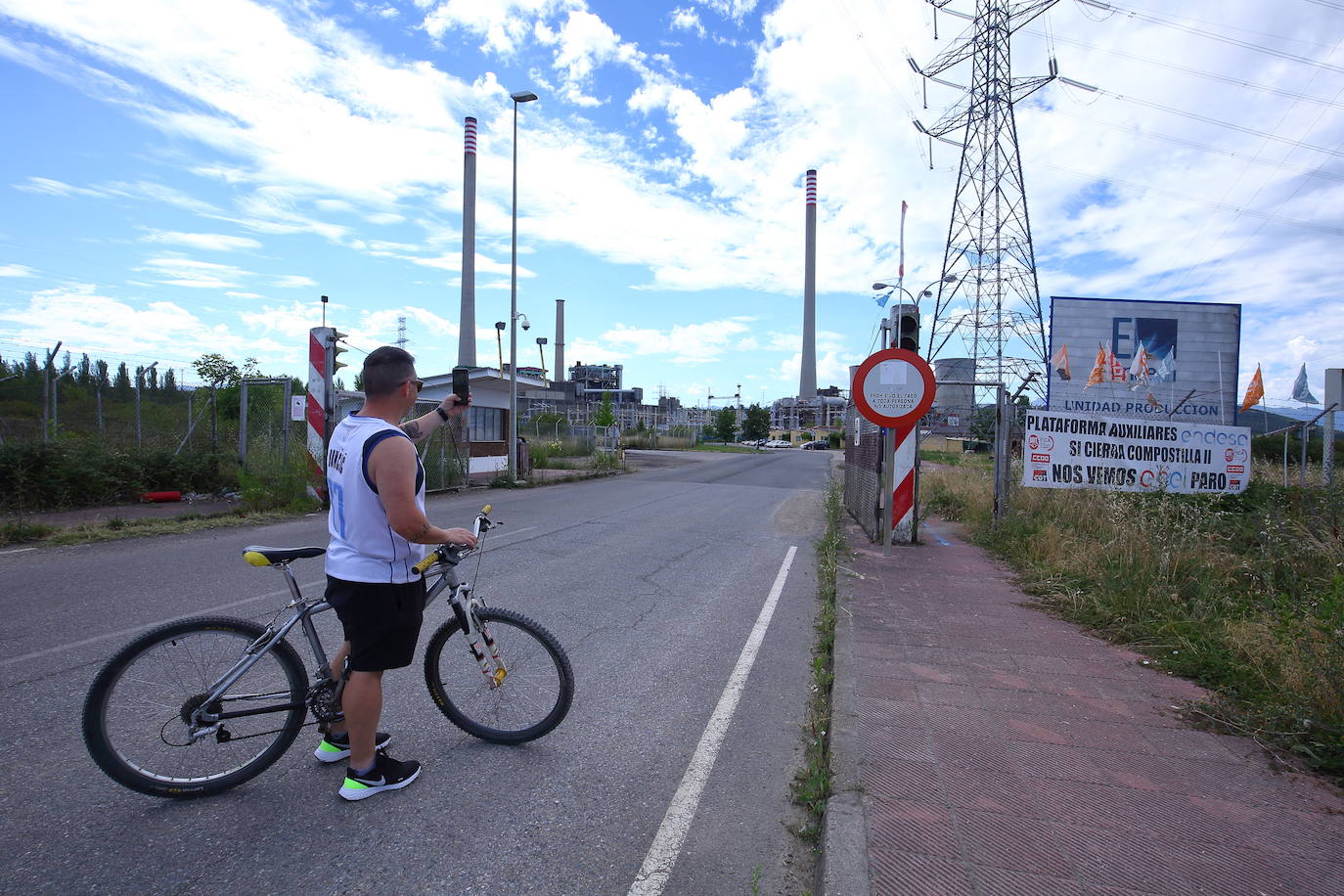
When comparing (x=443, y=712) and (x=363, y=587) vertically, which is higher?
(x=363, y=587)

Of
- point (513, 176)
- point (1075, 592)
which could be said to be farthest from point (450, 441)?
point (1075, 592)

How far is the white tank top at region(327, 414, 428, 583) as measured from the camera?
2.91 metres

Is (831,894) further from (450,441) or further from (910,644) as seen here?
(450,441)

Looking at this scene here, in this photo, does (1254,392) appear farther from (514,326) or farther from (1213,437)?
(514,326)

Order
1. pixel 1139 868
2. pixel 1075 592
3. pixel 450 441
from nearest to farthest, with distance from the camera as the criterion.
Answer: pixel 1139 868 → pixel 1075 592 → pixel 450 441

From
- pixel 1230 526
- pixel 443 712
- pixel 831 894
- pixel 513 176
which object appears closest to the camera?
pixel 831 894

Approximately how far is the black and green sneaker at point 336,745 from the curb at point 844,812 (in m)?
1.92

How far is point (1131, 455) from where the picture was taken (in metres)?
9.55

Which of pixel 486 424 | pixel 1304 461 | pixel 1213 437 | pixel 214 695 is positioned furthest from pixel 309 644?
pixel 486 424

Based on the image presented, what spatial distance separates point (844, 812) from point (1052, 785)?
3.19 ft

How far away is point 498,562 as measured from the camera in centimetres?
820

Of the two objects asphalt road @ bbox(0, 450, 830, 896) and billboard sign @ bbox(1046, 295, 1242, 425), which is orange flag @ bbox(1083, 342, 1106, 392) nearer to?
billboard sign @ bbox(1046, 295, 1242, 425)

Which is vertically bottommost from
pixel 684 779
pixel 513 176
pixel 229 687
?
pixel 684 779

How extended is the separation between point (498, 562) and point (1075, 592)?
5.51 metres
